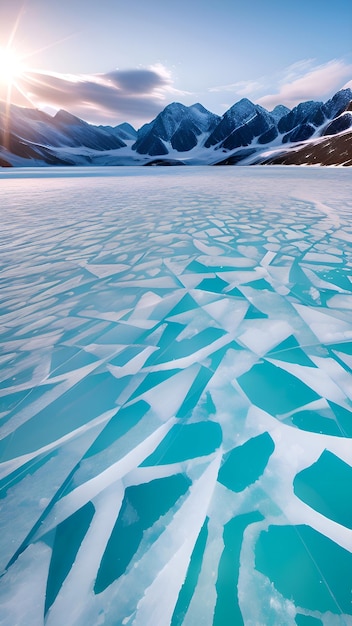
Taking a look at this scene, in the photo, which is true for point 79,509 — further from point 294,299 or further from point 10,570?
point 294,299

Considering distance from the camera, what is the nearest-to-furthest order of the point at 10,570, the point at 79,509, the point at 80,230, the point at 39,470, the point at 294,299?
the point at 10,570, the point at 79,509, the point at 39,470, the point at 294,299, the point at 80,230

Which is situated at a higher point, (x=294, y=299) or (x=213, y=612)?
(x=294, y=299)

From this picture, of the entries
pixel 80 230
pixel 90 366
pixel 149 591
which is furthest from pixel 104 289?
pixel 80 230

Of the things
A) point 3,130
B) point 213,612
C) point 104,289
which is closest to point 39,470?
point 213,612

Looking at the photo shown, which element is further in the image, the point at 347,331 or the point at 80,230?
the point at 80,230

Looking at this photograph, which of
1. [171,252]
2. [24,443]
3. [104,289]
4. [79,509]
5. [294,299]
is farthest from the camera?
[171,252]

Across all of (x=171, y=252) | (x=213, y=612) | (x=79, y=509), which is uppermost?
(x=171, y=252)
